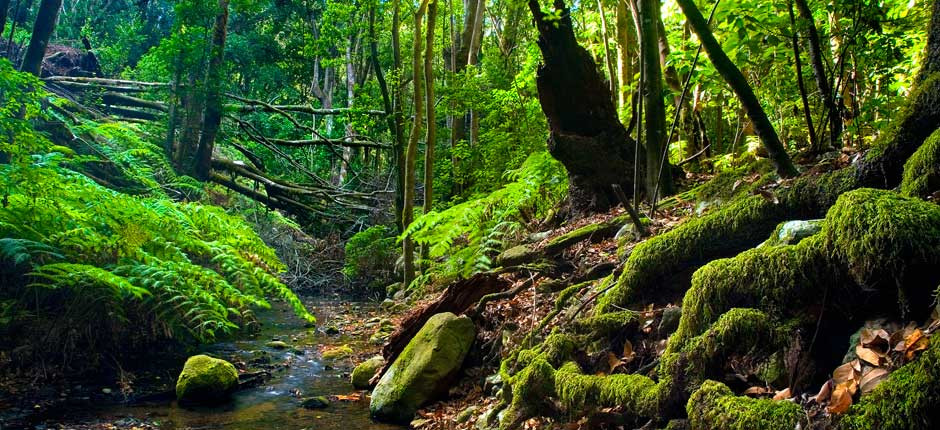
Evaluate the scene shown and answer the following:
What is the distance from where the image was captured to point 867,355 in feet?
7.30

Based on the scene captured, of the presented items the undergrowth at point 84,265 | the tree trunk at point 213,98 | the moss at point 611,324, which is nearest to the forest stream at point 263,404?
the undergrowth at point 84,265

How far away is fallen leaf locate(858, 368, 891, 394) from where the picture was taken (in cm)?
202

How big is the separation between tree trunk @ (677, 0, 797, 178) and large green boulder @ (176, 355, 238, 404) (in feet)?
17.0

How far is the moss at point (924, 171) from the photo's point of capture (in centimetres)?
277

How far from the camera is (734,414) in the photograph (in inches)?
88.2

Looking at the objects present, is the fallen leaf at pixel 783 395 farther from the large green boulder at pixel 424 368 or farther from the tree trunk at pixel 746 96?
the large green boulder at pixel 424 368

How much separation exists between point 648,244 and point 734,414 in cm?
168

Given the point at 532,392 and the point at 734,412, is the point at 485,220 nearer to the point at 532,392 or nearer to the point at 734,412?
the point at 532,392

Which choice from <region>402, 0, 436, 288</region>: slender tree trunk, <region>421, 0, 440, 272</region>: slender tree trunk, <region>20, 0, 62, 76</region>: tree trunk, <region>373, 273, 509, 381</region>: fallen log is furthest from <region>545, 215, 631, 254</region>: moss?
<region>20, 0, 62, 76</region>: tree trunk

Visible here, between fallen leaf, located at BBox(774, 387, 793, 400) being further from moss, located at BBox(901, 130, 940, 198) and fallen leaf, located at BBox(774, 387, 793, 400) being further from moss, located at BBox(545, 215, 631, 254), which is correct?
moss, located at BBox(545, 215, 631, 254)

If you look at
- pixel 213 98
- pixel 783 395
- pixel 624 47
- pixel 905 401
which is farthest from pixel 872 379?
pixel 213 98

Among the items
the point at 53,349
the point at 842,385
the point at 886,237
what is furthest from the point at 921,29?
the point at 53,349

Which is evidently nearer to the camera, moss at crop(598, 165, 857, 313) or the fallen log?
moss at crop(598, 165, 857, 313)

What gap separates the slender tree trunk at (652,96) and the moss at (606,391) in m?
A: 2.75
